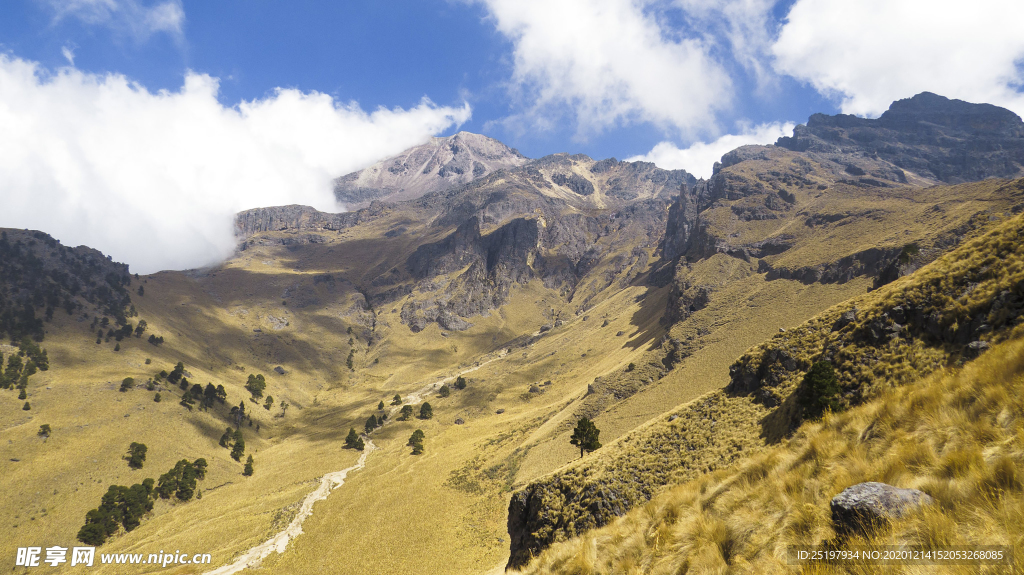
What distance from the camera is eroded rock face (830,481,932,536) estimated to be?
15.8 ft

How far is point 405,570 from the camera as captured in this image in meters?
36.2

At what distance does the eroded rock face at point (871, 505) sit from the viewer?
4.80 m

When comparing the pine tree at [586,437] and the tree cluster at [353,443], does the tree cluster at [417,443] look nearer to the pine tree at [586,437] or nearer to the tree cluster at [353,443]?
the tree cluster at [353,443]

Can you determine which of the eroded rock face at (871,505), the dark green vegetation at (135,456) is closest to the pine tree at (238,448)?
the dark green vegetation at (135,456)

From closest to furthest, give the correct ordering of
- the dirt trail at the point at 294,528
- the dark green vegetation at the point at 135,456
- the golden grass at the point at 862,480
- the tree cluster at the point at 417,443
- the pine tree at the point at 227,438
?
the golden grass at the point at 862,480
the dirt trail at the point at 294,528
the tree cluster at the point at 417,443
the dark green vegetation at the point at 135,456
the pine tree at the point at 227,438

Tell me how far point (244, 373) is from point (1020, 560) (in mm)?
168218

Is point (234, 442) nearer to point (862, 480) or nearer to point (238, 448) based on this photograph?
point (238, 448)

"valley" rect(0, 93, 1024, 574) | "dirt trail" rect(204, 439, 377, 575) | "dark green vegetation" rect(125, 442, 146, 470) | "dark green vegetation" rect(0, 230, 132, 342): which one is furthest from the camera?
"dark green vegetation" rect(0, 230, 132, 342)

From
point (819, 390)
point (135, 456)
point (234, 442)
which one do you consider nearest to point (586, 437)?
point (819, 390)

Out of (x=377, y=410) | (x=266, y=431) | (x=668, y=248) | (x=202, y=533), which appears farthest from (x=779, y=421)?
(x=668, y=248)

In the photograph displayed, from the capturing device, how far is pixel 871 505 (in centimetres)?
505

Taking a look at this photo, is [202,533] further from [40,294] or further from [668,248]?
[668,248]

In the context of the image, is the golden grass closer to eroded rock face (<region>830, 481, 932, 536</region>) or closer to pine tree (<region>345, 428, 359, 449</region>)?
eroded rock face (<region>830, 481, 932, 536</region>)

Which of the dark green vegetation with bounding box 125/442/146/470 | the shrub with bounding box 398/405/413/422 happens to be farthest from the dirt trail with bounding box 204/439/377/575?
the dark green vegetation with bounding box 125/442/146/470
